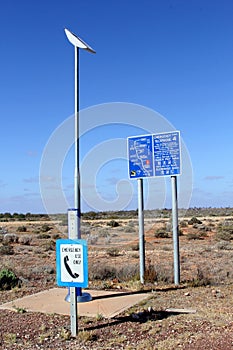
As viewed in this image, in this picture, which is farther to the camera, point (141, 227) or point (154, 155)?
→ point (141, 227)

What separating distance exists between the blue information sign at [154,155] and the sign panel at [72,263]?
4.55m

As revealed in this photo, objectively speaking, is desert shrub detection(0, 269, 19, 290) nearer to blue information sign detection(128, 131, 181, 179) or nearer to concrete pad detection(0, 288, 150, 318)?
concrete pad detection(0, 288, 150, 318)

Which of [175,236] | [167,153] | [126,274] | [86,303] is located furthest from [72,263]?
[126,274]

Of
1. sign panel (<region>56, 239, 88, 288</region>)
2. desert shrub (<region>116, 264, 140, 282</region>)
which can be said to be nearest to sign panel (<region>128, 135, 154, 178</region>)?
desert shrub (<region>116, 264, 140, 282</region>)

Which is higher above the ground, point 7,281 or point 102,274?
point 7,281

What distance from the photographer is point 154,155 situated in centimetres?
1081

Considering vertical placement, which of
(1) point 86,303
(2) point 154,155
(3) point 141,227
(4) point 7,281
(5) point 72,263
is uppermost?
(2) point 154,155

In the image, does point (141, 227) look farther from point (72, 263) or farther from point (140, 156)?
point (72, 263)

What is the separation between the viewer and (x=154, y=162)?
10.8 metres

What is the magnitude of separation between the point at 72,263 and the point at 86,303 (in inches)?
96.8

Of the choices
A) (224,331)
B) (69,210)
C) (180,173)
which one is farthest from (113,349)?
(180,173)

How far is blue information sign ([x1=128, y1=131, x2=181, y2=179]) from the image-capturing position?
10.6m

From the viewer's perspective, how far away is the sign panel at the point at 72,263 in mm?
6465

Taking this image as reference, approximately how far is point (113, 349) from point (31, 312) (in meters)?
2.53
